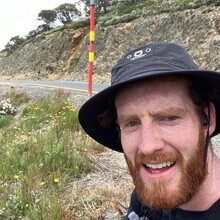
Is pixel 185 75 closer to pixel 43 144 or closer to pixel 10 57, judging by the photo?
pixel 43 144

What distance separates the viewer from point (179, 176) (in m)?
1.64

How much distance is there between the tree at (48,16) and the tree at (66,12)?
2.07 ft

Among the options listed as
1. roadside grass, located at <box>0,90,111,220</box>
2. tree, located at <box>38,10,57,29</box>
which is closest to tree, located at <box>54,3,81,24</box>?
tree, located at <box>38,10,57,29</box>

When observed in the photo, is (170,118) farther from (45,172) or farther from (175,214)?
(45,172)


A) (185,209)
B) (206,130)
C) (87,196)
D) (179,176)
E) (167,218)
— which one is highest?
(206,130)

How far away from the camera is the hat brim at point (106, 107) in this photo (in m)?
1.64

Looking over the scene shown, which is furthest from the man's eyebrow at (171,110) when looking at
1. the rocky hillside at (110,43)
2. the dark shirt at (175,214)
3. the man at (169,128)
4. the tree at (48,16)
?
the tree at (48,16)

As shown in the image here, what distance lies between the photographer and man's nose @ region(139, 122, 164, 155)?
5.45 feet

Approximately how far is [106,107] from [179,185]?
0.67 m

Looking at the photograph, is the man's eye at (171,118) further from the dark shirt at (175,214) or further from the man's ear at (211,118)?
the dark shirt at (175,214)

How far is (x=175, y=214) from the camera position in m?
1.71

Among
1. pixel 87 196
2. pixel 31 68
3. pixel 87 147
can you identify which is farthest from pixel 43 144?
pixel 31 68

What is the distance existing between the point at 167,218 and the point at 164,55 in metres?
0.78

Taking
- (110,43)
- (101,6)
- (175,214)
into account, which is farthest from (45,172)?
(101,6)
